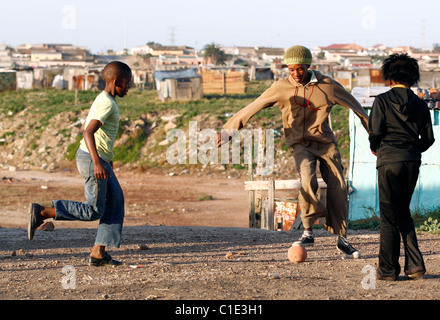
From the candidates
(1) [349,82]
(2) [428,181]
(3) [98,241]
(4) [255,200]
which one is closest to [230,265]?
(3) [98,241]

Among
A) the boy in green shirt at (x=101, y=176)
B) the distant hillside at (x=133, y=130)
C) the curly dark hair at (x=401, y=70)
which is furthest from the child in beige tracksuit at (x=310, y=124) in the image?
the distant hillside at (x=133, y=130)

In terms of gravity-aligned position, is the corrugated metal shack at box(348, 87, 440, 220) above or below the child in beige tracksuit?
below

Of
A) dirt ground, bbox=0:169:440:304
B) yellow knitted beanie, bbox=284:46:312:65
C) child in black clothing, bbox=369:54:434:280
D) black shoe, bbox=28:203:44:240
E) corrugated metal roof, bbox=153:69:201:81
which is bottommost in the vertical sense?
dirt ground, bbox=0:169:440:304

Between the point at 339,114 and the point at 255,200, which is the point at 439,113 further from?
the point at 339,114

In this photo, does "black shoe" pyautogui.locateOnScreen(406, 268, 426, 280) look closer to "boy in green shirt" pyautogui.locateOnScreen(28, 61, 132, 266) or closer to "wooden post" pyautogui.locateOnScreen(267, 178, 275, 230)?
"boy in green shirt" pyautogui.locateOnScreen(28, 61, 132, 266)

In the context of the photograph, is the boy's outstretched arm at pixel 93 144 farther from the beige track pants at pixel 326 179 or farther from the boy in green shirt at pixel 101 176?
the beige track pants at pixel 326 179

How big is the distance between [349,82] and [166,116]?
1969 cm

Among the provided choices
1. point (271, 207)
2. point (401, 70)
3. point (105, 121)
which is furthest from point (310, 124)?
point (271, 207)

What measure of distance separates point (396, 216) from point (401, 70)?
3.86ft

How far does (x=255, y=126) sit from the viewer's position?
28125mm

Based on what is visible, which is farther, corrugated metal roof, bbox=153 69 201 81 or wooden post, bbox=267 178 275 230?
corrugated metal roof, bbox=153 69 201 81

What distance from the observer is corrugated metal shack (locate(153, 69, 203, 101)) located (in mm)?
35469

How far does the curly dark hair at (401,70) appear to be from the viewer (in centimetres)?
523

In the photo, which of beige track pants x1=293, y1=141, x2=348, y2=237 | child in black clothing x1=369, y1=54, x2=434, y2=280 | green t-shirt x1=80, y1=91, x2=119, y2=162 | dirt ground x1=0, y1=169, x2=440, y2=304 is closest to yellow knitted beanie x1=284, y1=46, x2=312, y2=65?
beige track pants x1=293, y1=141, x2=348, y2=237
